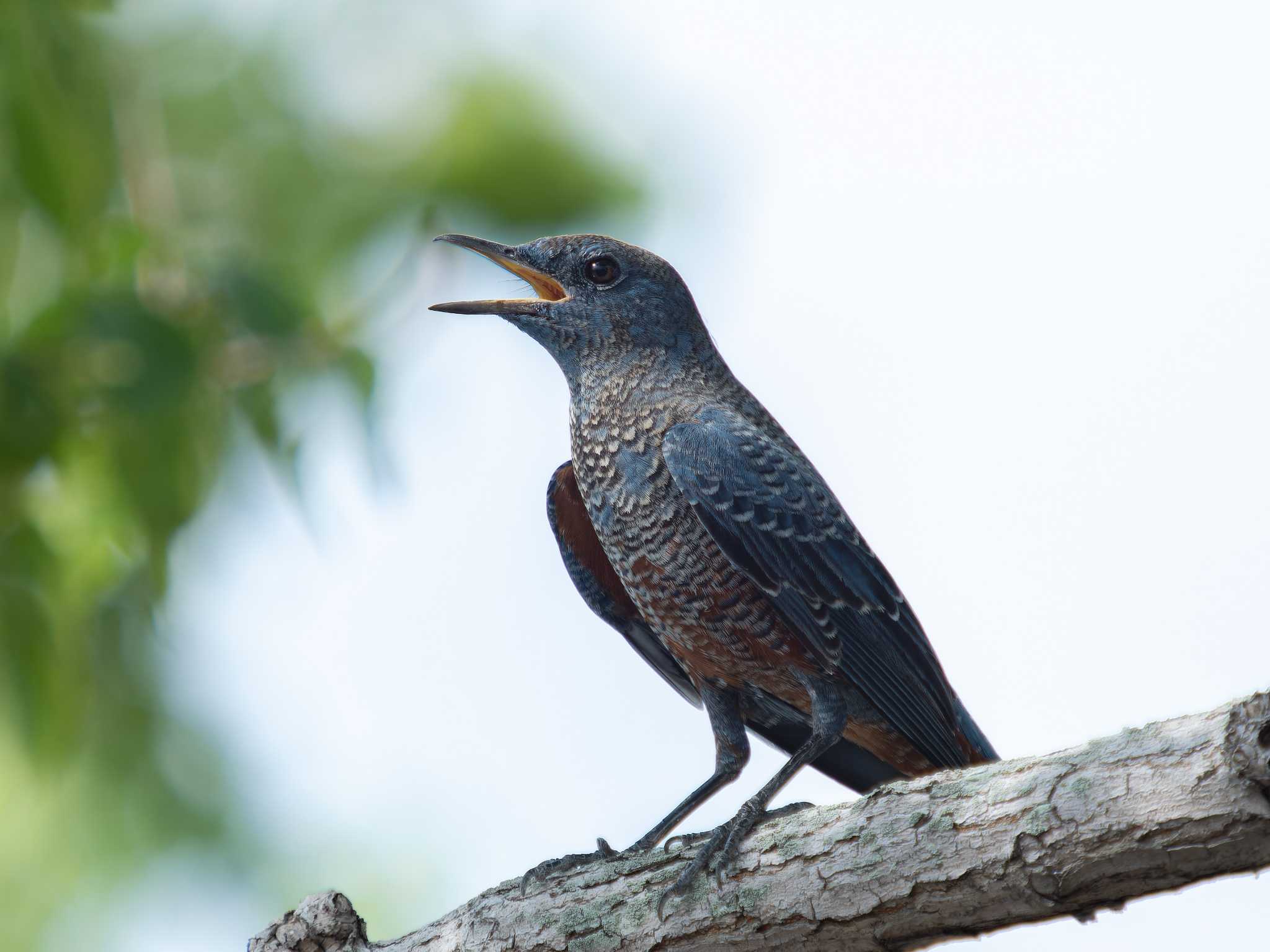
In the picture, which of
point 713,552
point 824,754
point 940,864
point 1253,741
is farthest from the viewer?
point 824,754

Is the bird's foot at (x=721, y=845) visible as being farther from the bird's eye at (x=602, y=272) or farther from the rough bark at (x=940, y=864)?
the bird's eye at (x=602, y=272)

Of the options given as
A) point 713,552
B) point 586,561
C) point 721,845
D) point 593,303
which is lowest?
point 721,845

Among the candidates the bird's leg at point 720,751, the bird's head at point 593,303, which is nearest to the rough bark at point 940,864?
the bird's leg at point 720,751

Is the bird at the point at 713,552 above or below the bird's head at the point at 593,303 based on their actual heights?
below

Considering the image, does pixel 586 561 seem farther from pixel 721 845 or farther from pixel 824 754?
pixel 721 845

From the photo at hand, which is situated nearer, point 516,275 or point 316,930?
point 316,930

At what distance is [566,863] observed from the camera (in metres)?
4.08

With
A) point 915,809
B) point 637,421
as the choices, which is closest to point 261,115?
point 637,421

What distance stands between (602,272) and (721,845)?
2.18 metres

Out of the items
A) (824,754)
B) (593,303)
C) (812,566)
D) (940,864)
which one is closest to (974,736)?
(824,754)

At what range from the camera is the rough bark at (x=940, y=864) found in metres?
2.70

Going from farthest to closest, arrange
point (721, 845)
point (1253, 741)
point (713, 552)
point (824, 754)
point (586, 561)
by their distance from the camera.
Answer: point (586, 561) → point (824, 754) → point (713, 552) → point (721, 845) → point (1253, 741)

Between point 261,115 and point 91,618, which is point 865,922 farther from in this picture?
point 261,115

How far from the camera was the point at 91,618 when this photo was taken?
456 cm
